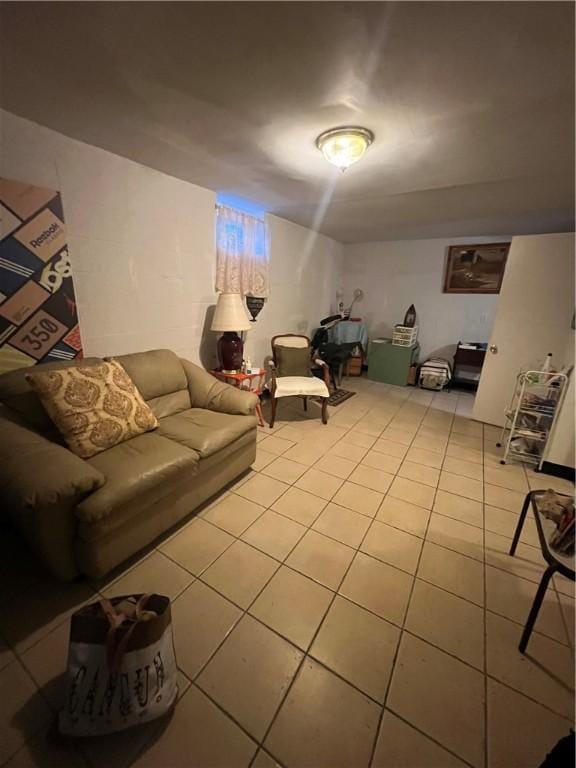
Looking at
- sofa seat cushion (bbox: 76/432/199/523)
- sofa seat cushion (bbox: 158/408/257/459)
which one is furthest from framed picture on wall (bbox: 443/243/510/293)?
sofa seat cushion (bbox: 76/432/199/523)

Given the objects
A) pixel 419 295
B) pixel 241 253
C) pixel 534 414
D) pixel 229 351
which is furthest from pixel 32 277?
pixel 419 295

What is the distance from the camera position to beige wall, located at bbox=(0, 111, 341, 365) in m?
1.82

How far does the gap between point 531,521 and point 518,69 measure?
237cm

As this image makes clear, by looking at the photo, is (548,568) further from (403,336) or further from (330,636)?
(403,336)

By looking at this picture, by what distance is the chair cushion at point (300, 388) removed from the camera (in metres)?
3.12

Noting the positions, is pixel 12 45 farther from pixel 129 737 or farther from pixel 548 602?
pixel 548 602

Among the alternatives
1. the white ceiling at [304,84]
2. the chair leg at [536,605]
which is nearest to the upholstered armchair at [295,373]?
the white ceiling at [304,84]

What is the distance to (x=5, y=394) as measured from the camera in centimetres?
166

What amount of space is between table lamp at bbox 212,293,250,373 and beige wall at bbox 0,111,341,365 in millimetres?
257

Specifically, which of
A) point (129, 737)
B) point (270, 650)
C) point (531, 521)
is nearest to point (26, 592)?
point (129, 737)

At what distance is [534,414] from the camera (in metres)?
2.67

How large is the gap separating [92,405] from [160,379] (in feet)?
2.09

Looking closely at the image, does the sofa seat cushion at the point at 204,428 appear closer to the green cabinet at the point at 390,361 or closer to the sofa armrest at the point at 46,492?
the sofa armrest at the point at 46,492

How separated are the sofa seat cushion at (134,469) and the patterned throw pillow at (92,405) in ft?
0.26
